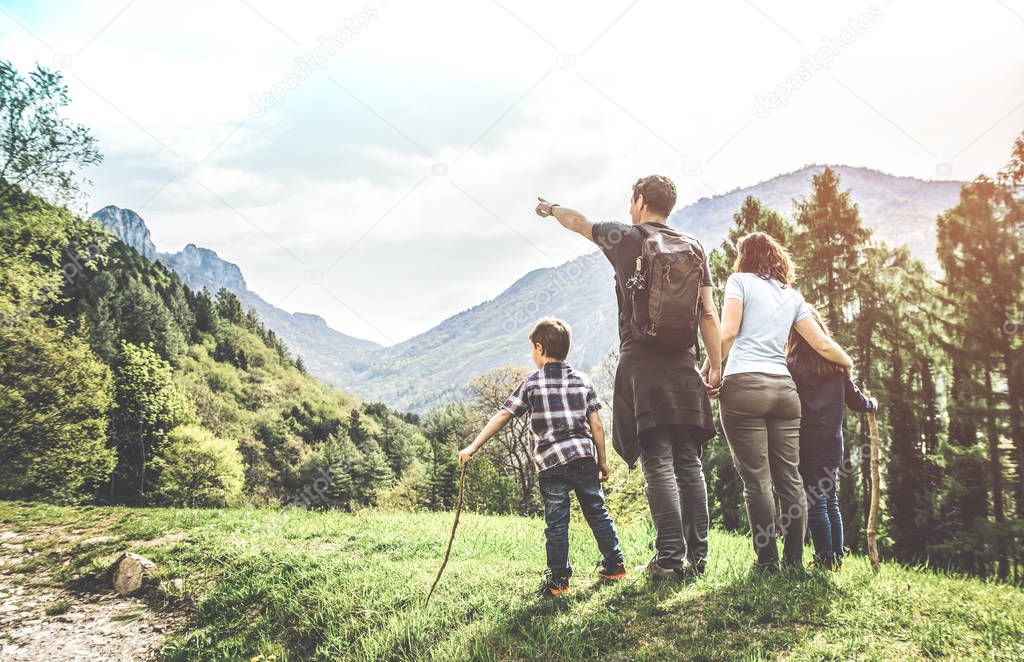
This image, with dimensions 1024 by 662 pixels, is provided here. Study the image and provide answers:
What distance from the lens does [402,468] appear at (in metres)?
67.0

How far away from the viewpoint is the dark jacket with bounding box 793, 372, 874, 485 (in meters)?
4.43

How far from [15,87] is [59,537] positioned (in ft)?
49.5

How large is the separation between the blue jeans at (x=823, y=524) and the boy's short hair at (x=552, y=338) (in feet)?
7.61

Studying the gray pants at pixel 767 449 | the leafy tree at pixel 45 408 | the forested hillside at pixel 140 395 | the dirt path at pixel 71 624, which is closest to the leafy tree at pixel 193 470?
the forested hillside at pixel 140 395

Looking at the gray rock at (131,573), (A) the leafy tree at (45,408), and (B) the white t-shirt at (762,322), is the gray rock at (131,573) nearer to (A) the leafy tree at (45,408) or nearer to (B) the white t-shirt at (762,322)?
(B) the white t-shirt at (762,322)

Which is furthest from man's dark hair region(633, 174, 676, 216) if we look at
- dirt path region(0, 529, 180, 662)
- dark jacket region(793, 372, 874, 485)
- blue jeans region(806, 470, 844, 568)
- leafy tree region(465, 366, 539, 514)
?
leafy tree region(465, 366, 539, 514)

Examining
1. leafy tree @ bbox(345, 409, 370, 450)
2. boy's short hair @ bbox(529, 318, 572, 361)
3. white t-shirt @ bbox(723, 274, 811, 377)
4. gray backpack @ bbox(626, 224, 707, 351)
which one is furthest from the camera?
leafy tree @ bbox(345, 409, 370, 450)

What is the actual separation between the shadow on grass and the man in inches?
13.9

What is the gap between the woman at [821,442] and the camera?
14.4ft

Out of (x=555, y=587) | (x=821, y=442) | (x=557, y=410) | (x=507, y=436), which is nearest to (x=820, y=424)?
(x=821, y=442)

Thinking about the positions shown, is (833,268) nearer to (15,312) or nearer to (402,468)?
(15,312)

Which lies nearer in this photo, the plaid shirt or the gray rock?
the plaid shirt

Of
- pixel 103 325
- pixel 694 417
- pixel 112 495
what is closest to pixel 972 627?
pixel 694 417

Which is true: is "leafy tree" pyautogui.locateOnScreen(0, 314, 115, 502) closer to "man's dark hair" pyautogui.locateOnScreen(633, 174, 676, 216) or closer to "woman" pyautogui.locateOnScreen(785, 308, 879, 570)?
"man's dark hair" pyautogui.locateOnScreen(633, 174, 676, 216)
